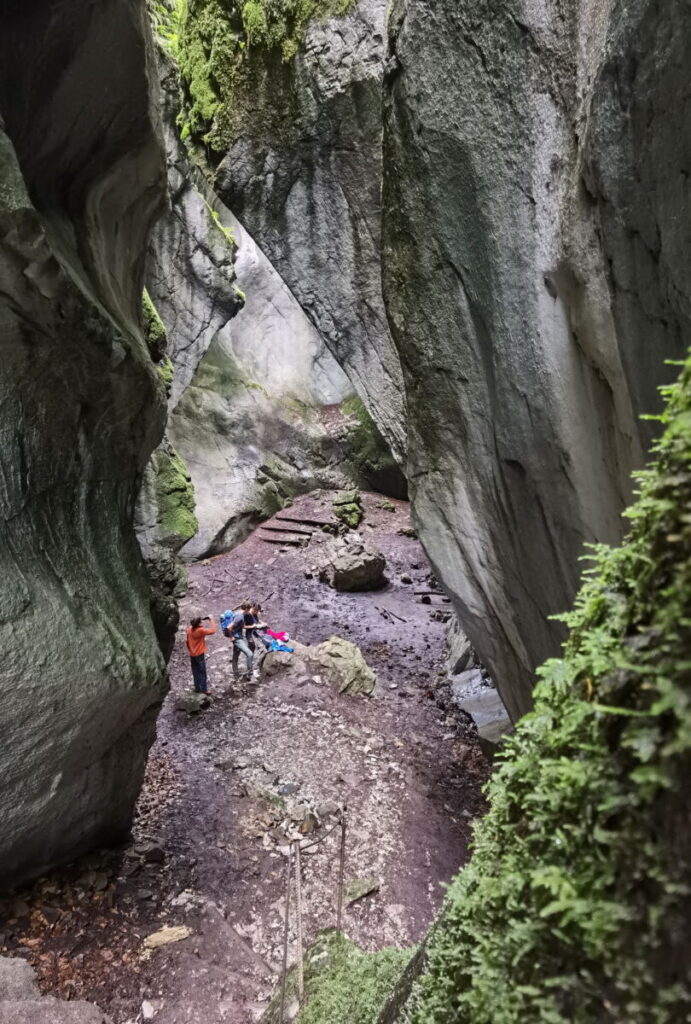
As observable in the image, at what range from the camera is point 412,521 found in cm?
676

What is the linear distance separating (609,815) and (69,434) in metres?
5.19

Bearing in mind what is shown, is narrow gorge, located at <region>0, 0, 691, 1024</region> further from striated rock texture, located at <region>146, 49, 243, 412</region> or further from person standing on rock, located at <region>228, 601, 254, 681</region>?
striated rock texture, located at <region>146, 49, 243, 412</region>

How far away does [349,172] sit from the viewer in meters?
8.18

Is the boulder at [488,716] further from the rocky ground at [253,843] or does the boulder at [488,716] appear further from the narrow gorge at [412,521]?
the rocky ground at [253,843]

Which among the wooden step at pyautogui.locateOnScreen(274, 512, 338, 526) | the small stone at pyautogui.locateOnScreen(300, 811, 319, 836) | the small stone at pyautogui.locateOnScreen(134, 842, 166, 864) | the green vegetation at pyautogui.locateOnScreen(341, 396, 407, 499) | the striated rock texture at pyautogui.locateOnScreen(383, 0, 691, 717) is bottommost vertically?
the small stone at pyautogui.locateOnScreen(300, 811, 319, 836)

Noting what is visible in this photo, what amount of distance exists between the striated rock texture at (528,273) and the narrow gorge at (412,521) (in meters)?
0.03

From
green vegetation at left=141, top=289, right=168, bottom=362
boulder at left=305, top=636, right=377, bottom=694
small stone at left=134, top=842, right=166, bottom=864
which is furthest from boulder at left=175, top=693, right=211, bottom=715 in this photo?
green vegetation at left=141, top=289, right=168, bottom=362

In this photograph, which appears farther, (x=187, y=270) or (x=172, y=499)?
(x=172, y=499)

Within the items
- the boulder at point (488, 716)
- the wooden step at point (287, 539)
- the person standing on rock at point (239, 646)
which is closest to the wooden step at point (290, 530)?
the wooden step at point (287, 539)

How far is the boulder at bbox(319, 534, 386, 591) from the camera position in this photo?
51.8ft

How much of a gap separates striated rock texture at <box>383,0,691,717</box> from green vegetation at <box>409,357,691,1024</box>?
2.32m

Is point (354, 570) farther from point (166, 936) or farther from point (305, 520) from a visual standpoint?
point (166, 936)

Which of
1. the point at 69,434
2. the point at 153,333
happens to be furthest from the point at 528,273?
the point at 153,333

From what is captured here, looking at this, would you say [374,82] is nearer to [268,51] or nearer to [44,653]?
[268,51]
